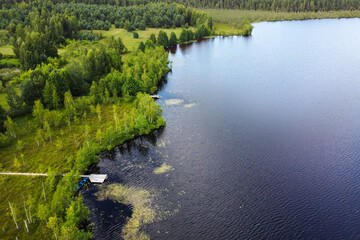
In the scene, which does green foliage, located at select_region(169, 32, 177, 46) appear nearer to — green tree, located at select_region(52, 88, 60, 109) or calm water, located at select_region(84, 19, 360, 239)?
calm water, located at select_region(84, 19, 360, 239)

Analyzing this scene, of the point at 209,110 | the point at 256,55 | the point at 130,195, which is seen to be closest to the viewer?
the point at 130,195

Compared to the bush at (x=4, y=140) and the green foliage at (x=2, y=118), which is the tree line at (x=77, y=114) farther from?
the green foliage at (x=2, y=118)

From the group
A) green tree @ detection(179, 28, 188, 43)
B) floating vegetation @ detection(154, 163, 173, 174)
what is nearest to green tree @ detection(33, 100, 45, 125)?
floating vegetation @ detection(154, 163, 173, 174)

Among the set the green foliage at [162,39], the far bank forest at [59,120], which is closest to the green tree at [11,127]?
the far bank forest at [59,120]

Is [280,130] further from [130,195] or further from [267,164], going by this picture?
[130,195]

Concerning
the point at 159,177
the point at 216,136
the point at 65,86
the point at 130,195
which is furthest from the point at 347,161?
the point at 65,86
